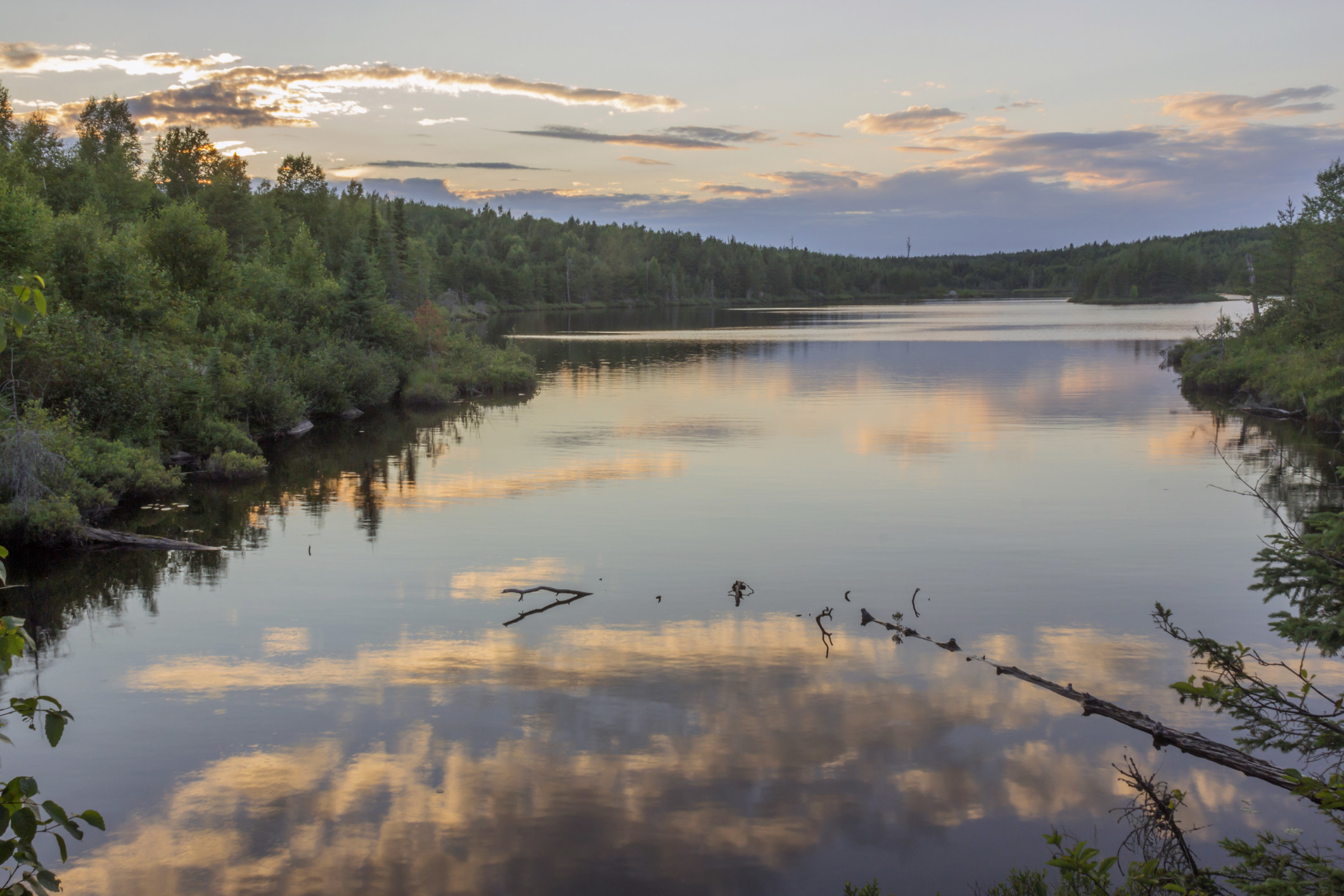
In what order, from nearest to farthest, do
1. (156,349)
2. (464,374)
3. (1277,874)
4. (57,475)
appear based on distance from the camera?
(1277,874) < (57,475) < (156,349) < (464,374)

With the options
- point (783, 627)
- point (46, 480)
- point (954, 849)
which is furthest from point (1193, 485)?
point (46, 480)

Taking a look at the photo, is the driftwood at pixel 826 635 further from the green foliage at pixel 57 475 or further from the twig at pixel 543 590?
the green foliage at pixel 57 475

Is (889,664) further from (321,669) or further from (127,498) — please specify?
(127,498)

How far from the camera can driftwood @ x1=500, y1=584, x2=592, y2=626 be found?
764 inches

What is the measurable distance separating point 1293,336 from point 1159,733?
56856 millimetres

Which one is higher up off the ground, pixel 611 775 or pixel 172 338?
pixel 172 338

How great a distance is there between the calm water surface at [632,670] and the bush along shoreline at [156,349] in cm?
216

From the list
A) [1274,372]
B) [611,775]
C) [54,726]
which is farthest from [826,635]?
[1274,372]

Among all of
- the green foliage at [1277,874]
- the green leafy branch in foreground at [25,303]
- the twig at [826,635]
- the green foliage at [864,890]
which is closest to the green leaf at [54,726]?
the green leafy branch in foreground at [25,303]

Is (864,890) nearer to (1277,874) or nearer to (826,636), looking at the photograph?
(1277,874)

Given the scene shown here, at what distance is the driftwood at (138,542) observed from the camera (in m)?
24.8

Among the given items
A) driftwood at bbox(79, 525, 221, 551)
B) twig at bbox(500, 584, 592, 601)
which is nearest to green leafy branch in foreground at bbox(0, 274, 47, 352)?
twig at bbox(500, 584, 592, 601)

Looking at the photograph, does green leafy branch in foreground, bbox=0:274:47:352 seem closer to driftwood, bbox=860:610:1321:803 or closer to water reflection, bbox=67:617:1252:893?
driftwood, bbox=860:610:1321:803

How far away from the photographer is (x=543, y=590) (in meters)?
21.0
